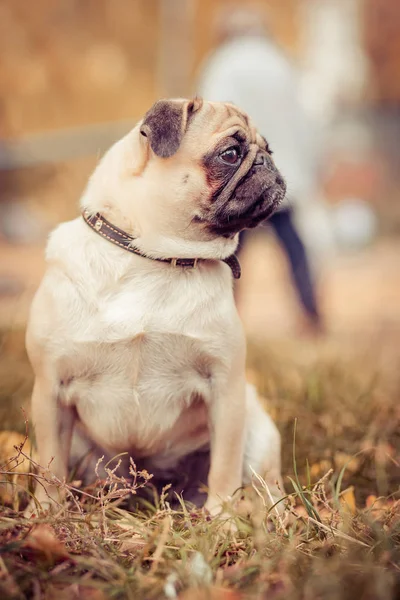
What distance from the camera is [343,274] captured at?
9250 mm

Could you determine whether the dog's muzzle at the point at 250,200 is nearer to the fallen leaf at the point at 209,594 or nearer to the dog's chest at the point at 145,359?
the dog's chest at the point at 145,359

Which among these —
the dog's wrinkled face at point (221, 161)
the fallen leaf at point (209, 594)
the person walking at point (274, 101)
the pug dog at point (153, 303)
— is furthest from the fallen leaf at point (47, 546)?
the person walking at point (274, 101)

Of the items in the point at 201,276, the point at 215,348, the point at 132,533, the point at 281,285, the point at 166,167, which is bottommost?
the point at 281,285

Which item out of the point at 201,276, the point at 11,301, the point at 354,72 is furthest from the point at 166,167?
the point at 354,72

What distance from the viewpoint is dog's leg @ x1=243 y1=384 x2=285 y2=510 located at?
8.98 ft

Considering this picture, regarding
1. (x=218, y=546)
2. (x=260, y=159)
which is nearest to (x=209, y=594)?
(x=218, y=546)

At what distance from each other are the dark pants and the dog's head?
336 cm

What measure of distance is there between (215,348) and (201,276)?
0.27 meters

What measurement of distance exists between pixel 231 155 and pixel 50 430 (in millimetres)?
1149

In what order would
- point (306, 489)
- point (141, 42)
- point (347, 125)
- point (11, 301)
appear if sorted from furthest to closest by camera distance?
point (347, 125)
point (141, 42)
point (11, 301)
point (306, 489)

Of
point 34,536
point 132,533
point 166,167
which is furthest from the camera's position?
point 166,167

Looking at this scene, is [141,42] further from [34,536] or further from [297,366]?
[34,536]

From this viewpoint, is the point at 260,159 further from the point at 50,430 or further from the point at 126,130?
the point at 126,130

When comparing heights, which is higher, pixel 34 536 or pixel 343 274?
pixel 34 536
